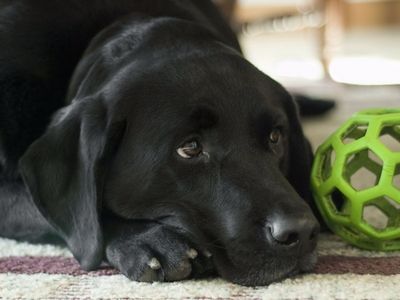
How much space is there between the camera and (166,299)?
1231mm

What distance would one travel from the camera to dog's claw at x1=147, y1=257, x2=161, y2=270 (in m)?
1.30

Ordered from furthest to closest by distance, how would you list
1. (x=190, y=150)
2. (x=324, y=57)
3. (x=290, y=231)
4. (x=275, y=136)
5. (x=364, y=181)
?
(x=324, y=57), (x=364, y=181), (x=275, y=136), (x=190, y=150), (x=290, y=231)

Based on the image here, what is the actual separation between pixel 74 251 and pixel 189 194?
0.25m

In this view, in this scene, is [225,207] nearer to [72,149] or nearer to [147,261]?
[147,261]

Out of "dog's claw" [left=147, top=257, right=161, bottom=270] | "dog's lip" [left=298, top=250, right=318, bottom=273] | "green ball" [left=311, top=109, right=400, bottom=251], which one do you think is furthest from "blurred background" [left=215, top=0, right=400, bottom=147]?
"dog's claw" [left=147, top=257, right=161, bottom=270]

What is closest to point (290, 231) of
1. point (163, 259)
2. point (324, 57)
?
point (163, 259)

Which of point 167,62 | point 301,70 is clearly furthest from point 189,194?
point 301,70

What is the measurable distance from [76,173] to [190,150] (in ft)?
0.71

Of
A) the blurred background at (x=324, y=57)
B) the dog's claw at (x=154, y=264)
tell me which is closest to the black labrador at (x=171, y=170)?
the dog's claw at (x=154, y=264)

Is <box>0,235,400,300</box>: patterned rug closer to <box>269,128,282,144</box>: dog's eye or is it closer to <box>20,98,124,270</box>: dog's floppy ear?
<box>20,98,124,270</box>: dog's floppy ear

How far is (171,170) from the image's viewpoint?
137cm

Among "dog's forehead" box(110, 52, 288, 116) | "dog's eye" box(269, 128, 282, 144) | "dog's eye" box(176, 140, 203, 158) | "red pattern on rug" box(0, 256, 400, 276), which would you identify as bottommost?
"red pattern on rug" box(0, 256, 400, 276)

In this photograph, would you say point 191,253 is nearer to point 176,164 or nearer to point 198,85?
point 176,164

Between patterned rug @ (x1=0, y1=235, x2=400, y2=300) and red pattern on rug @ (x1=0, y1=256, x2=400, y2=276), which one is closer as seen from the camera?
patterned rug @ (x1=0, y1=235, x2=400, y2=300)
